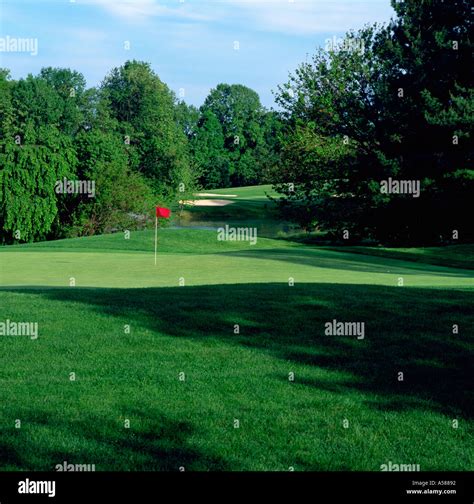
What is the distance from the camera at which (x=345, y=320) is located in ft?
37.5

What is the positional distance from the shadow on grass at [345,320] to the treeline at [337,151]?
1114 inches

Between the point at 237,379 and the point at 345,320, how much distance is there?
2.95 meters

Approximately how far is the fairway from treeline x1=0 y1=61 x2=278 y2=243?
27.2 m

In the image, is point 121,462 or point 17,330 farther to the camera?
point 17,330

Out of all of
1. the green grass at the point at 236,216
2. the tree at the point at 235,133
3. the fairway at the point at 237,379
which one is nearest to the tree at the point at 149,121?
the green grass at the point at 236,216

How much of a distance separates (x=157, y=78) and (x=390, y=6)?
51619 millimetres

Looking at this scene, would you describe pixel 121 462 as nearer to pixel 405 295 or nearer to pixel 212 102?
pixel 405 295

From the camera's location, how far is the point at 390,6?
49344 millimetres

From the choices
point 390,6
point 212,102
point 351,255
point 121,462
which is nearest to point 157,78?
point 212,102

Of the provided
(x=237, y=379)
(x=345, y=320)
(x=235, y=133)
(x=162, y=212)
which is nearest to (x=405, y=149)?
(x=162, y=212)

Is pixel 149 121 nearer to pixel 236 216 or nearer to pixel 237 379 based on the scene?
pixel 236 216

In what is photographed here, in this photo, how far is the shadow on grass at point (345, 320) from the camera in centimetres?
898

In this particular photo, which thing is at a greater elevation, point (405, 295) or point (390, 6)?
point (390, 6)
